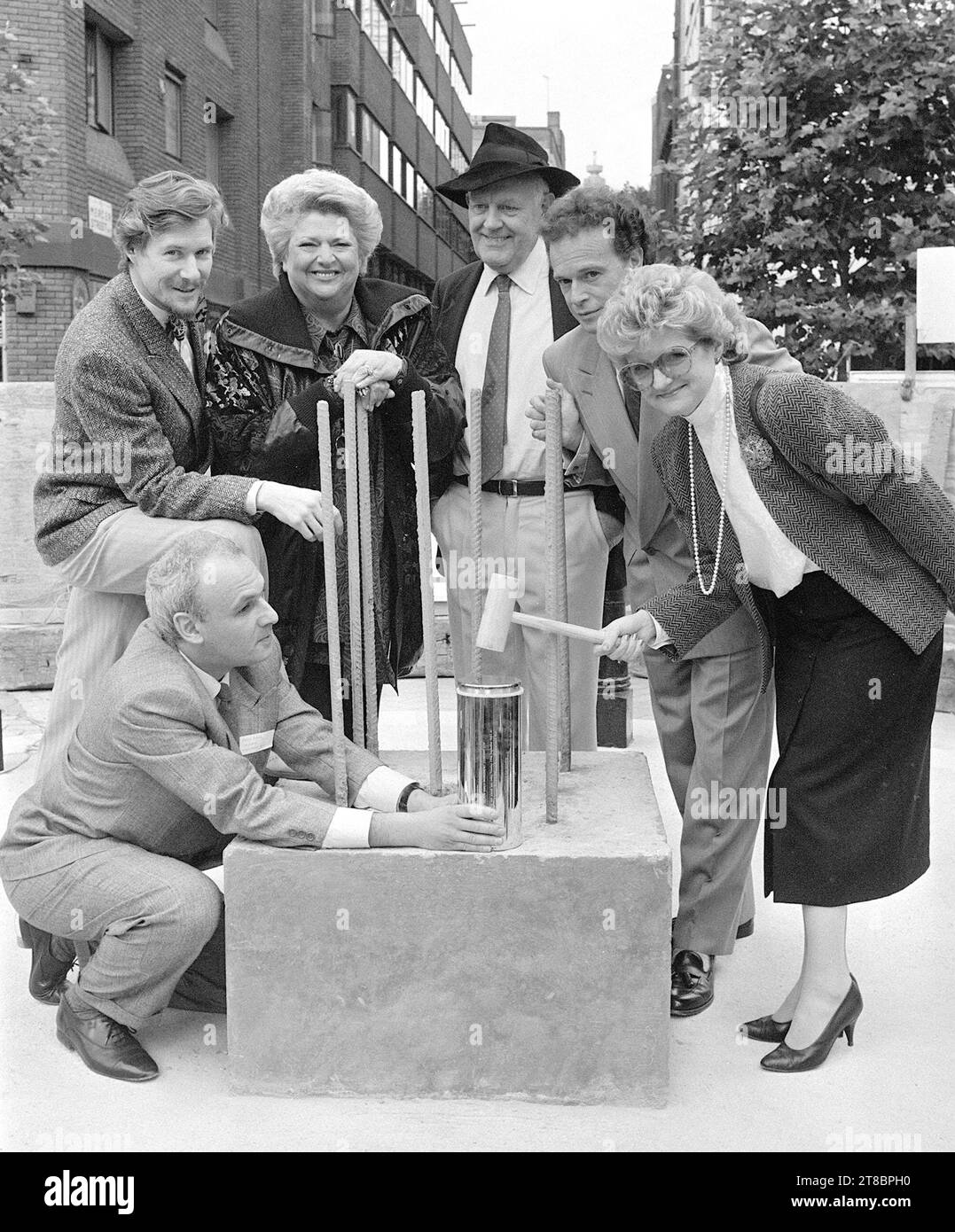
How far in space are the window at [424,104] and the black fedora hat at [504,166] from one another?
34002 millimetres

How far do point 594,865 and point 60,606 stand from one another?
15.5 ft

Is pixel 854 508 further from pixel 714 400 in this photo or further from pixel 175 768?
pixel 175 768

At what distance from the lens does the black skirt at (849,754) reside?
104 inches

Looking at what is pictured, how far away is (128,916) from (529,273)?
182cm

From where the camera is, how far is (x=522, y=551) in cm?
338

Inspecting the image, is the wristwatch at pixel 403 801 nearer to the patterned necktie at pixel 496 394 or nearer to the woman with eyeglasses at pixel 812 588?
the woman with eyeglasses at pixel 812 588

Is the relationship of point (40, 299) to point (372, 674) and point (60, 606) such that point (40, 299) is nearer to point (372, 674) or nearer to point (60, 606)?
point (60, 606)

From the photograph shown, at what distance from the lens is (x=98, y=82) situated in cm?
1488

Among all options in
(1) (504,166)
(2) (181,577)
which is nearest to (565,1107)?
(2) (181,577)

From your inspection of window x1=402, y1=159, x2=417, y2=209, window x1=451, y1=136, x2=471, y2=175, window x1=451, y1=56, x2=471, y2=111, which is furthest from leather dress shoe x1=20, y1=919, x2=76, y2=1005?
window x1=451, y1=56, x2=471, y2=111

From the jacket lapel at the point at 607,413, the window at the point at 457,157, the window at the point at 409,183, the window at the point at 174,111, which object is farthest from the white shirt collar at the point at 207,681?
the window at the point at 457,157

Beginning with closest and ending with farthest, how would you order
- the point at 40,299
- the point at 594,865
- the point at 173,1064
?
the point at 594,865 → the point at 173,1064 → the point at 40,299

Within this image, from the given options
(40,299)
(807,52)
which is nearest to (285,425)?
(807,52)

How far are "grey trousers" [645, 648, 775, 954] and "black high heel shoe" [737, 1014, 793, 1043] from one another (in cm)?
21
